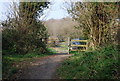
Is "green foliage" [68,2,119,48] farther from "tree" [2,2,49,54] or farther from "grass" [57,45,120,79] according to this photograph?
"tree" [2,2,49,54]

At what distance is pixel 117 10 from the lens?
8.59m

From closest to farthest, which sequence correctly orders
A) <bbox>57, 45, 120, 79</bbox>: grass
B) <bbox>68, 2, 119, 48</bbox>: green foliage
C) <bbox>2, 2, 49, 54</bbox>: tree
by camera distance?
1. <bbox>57, 45, 120, 79</bbox>: grass
2. <bbox>68, 2, 119, 48</bbox>: green foliage
3. <bbox>2, 2, 49, 54</bbox>: tree

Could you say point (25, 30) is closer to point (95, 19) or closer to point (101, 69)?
point (95, 19)

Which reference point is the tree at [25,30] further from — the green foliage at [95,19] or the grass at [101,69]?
the grass at [101,69]

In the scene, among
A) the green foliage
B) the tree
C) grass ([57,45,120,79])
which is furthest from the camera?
the tree

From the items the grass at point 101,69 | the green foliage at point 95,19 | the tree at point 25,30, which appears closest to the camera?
the grass at point 101,69

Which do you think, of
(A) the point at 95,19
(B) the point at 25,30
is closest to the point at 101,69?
(A) the point at 95,19

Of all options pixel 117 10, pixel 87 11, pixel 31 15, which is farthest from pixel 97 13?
pixel 31 15


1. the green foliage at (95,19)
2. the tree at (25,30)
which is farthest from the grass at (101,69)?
the tree at (25,30)

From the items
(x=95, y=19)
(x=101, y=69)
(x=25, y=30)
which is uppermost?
(x=95, y=19)

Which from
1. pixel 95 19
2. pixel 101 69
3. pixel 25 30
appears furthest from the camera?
pixel 25 30

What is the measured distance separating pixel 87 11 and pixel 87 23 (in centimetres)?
96

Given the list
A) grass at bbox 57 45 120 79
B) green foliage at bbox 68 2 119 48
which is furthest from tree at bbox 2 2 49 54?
grass at bbox 57 45 120 79

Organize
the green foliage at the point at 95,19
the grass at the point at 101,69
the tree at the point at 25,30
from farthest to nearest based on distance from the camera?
the tree at the point at 25,30, the green foliage at the point at 95,19, the grass at the point at 101,69
